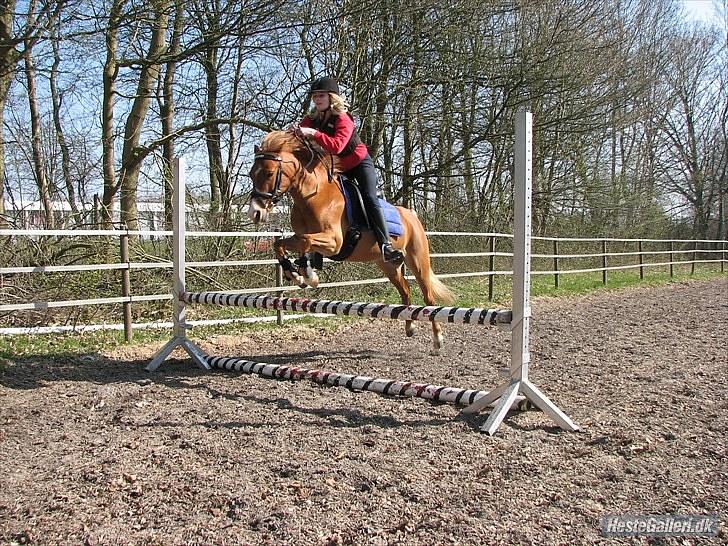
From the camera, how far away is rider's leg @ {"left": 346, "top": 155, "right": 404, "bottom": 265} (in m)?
5.79

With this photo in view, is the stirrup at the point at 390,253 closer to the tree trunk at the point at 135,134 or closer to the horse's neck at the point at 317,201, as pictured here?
the horse's neck at the point at 317,201

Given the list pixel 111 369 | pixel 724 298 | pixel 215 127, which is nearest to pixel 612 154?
pixel 724 298

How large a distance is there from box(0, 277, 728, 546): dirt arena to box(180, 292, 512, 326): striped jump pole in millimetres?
667

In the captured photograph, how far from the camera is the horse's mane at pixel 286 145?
492cm

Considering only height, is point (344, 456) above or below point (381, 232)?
below

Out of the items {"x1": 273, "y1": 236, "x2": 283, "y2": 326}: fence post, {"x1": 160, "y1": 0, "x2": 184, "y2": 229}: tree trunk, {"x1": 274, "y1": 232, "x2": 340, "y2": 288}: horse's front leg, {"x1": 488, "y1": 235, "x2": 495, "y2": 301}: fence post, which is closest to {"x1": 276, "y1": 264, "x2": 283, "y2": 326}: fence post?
{"x1": 273, "y1": 236, "x2": 283, "y2": 326}: fence post

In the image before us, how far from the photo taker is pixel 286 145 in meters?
5.00

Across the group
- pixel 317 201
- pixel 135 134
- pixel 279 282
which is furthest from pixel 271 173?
pixel 135 134

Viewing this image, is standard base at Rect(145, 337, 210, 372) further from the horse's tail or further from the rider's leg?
the horse's tail

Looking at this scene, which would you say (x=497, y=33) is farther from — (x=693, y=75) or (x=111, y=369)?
(x=693, y=75)

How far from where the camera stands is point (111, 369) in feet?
Answer: 19.3

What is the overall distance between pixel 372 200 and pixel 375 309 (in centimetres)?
146

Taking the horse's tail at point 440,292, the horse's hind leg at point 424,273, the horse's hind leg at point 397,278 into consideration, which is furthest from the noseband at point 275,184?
the horse's tail at point 440,292

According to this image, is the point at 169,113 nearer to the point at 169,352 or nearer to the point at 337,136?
the point at 169,352
